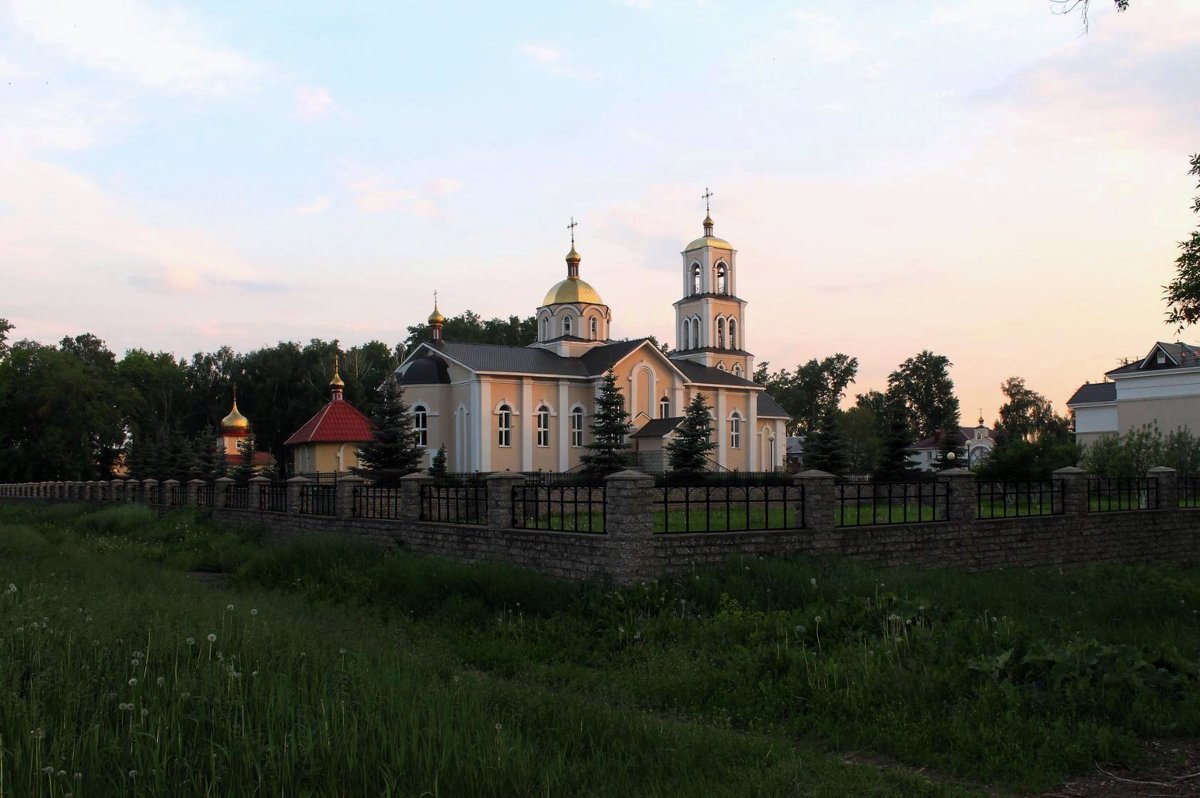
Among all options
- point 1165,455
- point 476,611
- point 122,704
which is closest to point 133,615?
point 122,704

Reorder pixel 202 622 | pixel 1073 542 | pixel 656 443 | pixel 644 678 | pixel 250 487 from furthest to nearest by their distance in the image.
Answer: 1. pixel 656 443
2. pixel 250 487
3. pixel 1073 542
4. pixel 644 678
5. pixel 202 622

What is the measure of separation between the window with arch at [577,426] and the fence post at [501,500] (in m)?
28.0

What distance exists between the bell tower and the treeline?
16224mm

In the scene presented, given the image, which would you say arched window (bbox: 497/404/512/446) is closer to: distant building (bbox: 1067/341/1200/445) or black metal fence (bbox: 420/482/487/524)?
black metal fence (bbox: 420/482/487/524)

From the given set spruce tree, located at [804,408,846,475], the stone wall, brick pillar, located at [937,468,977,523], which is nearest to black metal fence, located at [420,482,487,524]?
the stone wall

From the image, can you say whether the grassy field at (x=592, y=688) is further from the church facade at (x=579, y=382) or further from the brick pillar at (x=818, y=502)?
the church facade at (x=579, y=382)

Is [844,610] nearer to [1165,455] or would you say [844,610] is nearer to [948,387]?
[1165,455]

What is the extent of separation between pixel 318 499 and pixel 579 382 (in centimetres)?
2323

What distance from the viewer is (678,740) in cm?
595

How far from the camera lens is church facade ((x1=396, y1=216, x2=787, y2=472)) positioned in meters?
39.1

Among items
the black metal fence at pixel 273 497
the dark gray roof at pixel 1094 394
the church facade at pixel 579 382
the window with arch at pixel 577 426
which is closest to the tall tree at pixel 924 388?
the dark gray roof at pixel 1094 394

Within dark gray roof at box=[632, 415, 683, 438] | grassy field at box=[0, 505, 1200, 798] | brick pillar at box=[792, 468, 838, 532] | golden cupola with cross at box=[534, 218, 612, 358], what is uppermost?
golden cupola with cross at box=[534, 218, 612, 358]

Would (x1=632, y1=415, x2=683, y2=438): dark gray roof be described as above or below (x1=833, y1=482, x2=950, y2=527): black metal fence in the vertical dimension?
above

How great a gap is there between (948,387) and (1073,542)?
232 ft
